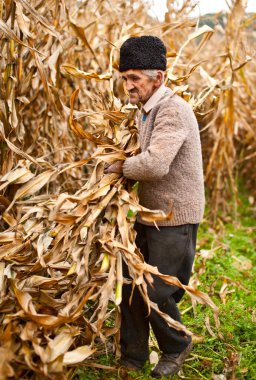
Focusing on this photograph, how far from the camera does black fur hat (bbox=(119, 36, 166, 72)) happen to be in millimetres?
2357

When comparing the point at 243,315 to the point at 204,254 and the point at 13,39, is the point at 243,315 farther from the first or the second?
the point at 13,39

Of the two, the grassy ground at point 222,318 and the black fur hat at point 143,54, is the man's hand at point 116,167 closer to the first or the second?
the black fur hat at point 143,54

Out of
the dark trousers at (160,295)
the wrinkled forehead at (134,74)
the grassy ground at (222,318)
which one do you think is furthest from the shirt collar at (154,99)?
the grassy ground at (222,318)

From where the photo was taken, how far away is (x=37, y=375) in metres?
2.21

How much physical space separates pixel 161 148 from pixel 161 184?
0.84 feet

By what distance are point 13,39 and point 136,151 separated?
801 mm

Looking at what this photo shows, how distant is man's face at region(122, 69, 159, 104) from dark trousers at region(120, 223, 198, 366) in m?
0.58

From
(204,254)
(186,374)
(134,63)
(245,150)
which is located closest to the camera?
(134,63)

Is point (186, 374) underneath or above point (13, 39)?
underneath

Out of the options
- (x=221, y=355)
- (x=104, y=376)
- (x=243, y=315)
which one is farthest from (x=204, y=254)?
(x=104, y=376)

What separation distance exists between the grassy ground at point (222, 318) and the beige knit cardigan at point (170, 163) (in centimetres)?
61

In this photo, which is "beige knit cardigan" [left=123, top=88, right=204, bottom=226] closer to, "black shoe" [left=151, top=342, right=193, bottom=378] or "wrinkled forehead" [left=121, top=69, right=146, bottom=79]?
"wrinkled forehead" [left=121, top=69, right=146, bottom=79]

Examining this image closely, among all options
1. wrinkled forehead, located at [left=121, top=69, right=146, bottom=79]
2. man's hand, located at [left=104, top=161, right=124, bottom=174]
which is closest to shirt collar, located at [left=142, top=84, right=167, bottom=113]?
wrinkled forehead, located at [left=121, top=69, right=146, bottom=79]

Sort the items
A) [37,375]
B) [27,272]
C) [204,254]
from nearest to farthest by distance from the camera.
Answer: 1. [37,375]
2. [27,272]
3. [204,254]
